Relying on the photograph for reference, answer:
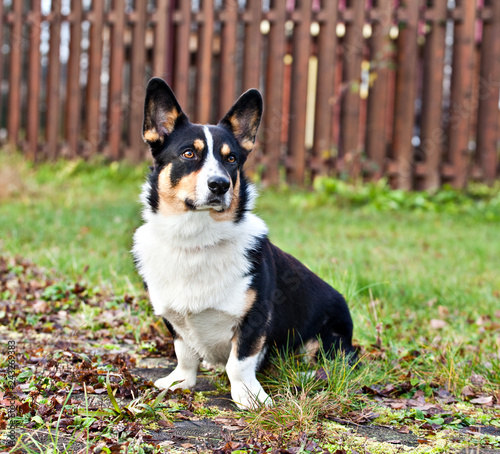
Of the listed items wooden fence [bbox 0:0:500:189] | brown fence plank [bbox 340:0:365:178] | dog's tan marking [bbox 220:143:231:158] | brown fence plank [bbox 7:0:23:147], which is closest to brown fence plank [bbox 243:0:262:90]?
wooden fence [bbox 0:0:500:189]

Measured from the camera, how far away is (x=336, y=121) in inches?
336

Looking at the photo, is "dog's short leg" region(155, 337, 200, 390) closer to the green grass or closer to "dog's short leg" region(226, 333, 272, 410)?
"dog's short leg" region(226, 333, 272, 410)

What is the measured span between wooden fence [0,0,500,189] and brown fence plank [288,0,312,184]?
0.01 meters

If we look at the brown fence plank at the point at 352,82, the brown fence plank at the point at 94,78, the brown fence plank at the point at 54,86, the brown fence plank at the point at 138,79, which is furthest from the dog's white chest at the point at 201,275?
the brown fence plank at the point at 54,86

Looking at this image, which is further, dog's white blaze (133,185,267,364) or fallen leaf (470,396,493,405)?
fallen leaf (470,396,493,405)

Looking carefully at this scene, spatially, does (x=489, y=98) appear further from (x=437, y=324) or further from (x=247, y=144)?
(x=247, y=144)

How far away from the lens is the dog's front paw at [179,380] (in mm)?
2860

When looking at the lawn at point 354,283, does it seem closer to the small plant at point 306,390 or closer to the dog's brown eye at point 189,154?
the small plant at point 306,390

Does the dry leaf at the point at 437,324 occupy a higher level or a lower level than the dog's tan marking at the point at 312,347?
lower

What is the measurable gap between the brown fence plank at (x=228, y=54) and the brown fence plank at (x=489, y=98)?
319cm

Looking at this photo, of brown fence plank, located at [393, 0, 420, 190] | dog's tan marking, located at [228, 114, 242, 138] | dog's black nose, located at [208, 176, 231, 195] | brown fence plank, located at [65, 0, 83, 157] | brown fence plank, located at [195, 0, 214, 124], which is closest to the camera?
dog's black nose, located at [208, 176, 231, 195]

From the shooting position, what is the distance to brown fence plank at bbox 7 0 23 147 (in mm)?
9383

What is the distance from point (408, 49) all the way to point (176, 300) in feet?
20.0

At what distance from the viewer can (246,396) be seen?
2.64 m
